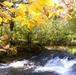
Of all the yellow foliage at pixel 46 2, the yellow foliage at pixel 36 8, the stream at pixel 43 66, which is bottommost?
the stream at pixel 43 66

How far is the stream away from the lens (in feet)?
31.9

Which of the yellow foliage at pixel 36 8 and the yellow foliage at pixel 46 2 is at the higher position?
the yellow foliage at pixel 46 2

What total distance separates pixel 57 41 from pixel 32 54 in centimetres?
506

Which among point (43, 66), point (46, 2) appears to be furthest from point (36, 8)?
point (43, 66)

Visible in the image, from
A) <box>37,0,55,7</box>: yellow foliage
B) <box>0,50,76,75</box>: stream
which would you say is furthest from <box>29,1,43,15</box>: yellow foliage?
<box>0,50,76,75</box>: stream

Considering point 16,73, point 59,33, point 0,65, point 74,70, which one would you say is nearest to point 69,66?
point 74,70

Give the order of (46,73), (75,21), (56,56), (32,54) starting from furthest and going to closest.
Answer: (75,21) < (32,54) < (56,56) < (46,73)

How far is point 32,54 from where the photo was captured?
542 inches

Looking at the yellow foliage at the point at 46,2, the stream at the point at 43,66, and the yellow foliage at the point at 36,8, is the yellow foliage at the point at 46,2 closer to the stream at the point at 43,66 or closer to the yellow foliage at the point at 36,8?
the yellow foliage at the point at 36,8

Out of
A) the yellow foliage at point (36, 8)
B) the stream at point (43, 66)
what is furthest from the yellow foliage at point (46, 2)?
the stream at point (43, 66)

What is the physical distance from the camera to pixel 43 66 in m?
11.1

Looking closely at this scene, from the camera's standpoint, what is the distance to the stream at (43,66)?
31.9ft

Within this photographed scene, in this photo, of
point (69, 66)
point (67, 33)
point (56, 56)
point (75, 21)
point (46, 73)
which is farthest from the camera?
point (67, 33)

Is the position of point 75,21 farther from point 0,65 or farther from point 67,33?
point 0,65
